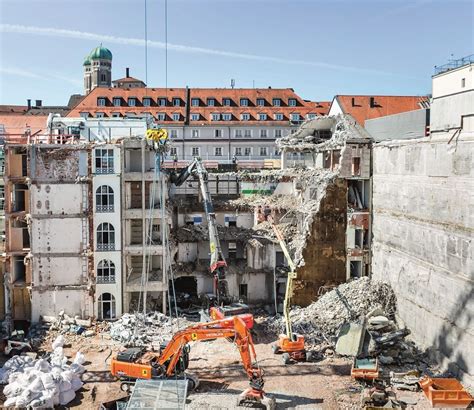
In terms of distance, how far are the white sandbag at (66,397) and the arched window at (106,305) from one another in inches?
429

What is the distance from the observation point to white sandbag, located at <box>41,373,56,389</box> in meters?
26.2

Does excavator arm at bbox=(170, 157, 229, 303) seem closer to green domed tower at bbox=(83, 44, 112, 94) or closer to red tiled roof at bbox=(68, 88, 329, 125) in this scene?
red tiled roof at bbox=(68, 88, 329, 125)

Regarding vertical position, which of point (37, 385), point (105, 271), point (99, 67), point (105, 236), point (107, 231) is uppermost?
point (99, 67)

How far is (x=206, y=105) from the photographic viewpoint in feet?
237

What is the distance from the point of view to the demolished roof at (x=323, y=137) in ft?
133

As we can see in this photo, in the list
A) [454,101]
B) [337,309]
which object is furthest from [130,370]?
[454,101]

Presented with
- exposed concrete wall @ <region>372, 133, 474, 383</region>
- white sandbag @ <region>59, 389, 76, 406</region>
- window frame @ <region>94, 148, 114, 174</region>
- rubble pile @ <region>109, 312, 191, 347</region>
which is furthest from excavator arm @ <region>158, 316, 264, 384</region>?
window frame @ <region>94, 148, 114, 174</region>

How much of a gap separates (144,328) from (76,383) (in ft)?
26.5

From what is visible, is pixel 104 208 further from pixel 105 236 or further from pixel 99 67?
pixel 99 67

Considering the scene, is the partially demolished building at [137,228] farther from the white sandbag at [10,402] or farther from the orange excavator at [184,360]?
the white sandbag at [10,402]

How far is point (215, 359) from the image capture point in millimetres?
31484

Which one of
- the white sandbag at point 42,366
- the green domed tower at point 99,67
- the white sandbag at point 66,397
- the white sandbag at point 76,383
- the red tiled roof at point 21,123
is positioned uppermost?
the green domed tower at point 99,67

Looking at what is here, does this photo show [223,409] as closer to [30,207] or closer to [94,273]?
[94,273]

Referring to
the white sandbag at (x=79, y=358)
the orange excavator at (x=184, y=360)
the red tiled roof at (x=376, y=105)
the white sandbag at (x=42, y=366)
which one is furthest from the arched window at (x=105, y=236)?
the red tiled roof at (x=376, y=105)
